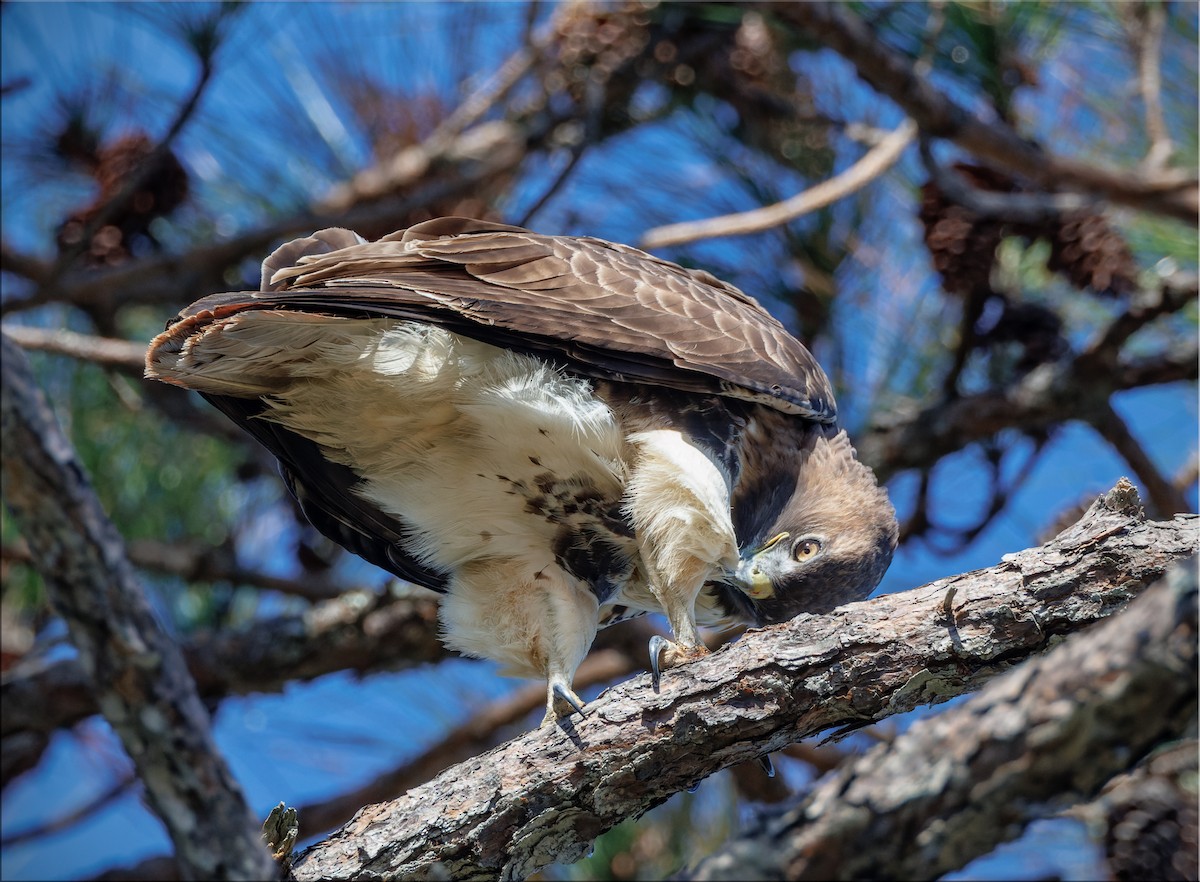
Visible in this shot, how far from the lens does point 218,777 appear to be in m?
1.76

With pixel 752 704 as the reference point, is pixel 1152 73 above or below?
above

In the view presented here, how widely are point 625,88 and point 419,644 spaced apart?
318 centimetres

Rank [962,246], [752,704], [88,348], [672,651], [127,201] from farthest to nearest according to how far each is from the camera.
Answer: [127,201]
[962,246]
[88,348]
[672,651]
[752,704]

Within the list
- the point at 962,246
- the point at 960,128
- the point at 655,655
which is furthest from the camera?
the point at 962,246

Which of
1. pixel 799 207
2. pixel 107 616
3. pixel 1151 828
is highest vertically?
pixel 799 207

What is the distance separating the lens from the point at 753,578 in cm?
389

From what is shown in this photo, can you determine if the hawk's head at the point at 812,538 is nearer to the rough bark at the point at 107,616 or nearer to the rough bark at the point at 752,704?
the rough bark at the point at 752,704

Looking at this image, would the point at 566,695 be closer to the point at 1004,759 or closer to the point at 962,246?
the point at 1004,759

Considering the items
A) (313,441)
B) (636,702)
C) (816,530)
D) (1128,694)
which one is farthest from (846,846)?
(313,441)

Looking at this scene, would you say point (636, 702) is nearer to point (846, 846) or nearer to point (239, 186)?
point (846, 846)

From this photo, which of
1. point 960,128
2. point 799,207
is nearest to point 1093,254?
point 960,128

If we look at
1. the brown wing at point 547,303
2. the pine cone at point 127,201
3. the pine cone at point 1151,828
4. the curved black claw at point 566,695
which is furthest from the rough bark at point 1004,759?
the pine cone at point 127,201

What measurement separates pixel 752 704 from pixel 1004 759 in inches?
50.3

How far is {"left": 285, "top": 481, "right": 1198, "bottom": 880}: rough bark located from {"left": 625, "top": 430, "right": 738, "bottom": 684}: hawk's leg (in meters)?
0.54
